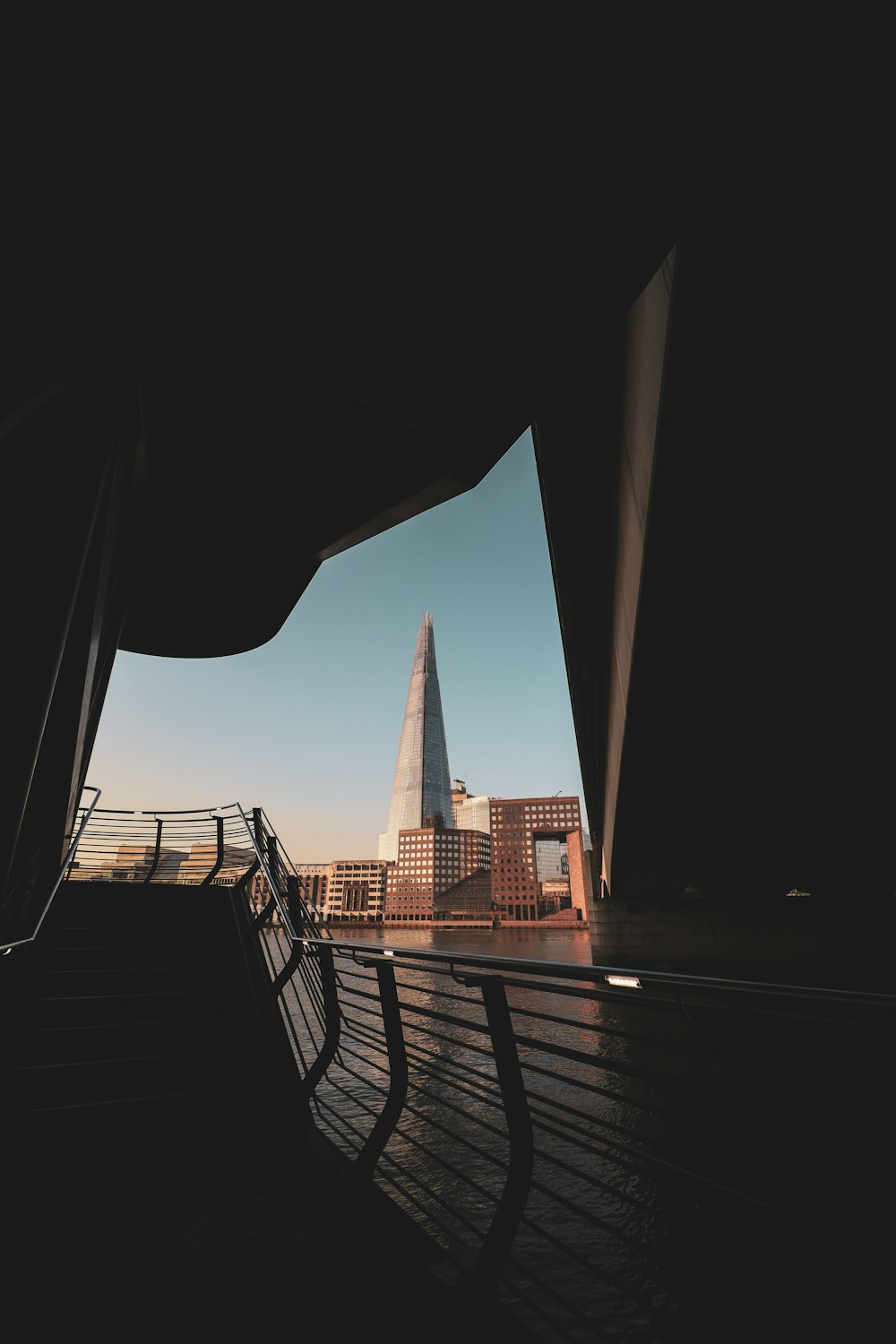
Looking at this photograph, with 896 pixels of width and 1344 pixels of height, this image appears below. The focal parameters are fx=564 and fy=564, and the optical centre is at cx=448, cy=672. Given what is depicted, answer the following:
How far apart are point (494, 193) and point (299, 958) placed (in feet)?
17.7

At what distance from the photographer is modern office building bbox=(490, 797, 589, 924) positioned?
95938 millimetres

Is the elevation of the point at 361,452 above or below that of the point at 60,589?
above

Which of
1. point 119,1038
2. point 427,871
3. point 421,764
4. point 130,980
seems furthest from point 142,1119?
point 421,764

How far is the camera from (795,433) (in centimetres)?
466

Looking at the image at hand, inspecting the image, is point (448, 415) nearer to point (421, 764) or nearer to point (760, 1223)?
point (760, 1223)

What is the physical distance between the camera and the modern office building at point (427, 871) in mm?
108875

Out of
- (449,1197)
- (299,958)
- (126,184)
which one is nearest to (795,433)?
(126,184)

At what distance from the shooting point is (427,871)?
118500 mm

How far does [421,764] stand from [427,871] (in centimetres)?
5371

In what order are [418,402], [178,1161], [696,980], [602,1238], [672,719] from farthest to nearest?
1. [672,719]
2. [602,1238]
3. [418,402]
4. [178,1161]
5. [696,980]

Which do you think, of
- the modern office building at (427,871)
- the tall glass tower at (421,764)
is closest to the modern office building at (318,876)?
the modern office building at (427,871)

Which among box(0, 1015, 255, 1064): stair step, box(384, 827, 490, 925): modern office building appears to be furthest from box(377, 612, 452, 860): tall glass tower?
box(0, 1015, 255, 1064): stair step

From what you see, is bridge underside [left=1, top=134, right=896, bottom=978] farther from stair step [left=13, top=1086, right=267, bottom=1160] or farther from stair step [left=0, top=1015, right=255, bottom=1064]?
stair step [left=13, top=1086, right=267, bottom=1160]

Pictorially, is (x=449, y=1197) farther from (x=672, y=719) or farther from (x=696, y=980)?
(x=672, y=719)
